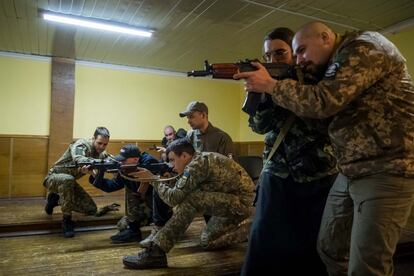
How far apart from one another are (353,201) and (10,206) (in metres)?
4.26

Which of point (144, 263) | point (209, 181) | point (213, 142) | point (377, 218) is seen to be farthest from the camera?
point (213, 142)

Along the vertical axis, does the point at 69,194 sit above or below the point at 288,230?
Answer: below

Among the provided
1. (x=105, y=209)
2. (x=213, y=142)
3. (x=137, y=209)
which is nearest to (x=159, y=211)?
(x=137, y=209)

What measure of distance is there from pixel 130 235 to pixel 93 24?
7.26 feet

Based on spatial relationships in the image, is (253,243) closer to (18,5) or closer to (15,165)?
(18,5)

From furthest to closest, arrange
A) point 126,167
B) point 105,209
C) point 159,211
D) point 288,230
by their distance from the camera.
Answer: point 105,209 < point 126,167 < point 159,211 < point 288,230

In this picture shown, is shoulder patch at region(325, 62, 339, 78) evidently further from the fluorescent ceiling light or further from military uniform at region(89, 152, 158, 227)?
the fluorescent ceiling light

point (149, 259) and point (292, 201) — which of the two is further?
point (149, 259)

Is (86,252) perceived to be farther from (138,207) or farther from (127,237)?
(138,207)

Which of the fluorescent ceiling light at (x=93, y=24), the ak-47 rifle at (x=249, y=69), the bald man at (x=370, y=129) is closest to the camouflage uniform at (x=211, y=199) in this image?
the ak-47 rifle at (x=249, y=69)

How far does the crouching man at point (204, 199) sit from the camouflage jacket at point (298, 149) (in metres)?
0.85

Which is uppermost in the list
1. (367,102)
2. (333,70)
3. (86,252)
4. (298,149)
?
(333,70)

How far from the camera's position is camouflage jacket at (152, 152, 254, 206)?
7.77 feet

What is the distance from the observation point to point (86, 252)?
2582 millimetres
